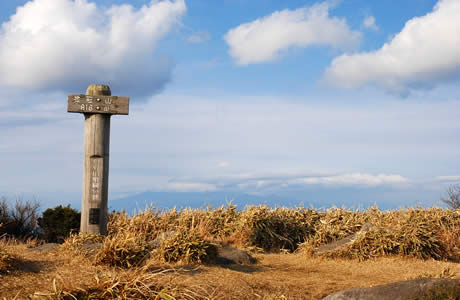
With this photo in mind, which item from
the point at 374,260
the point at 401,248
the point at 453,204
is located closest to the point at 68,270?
the point at 374,260

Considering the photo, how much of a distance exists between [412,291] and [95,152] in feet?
22.4

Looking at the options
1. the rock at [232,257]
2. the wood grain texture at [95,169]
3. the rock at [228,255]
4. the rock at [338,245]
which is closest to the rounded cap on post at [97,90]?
the wood grain texture at [95,169]

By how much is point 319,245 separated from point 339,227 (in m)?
0.77

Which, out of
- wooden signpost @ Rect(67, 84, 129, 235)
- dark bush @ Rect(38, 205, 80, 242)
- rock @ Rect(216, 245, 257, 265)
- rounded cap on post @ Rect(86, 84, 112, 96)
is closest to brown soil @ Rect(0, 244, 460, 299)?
rock @ Rect(216, 245, 257, 265)

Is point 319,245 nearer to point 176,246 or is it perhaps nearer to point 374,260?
point 374,260

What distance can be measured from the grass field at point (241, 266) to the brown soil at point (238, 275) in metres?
0.01

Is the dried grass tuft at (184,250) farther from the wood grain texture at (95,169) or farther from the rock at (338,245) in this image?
the rock at (338,245)

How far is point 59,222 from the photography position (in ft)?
39.7

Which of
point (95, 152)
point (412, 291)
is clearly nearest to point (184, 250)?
point (95, 152)

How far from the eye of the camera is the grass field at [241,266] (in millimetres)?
4926

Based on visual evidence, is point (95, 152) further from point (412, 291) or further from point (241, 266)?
point (412, 291)

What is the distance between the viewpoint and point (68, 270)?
18.4 ft

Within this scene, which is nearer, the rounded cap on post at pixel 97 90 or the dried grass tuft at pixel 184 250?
the dried grass tuft at pixel 184 250

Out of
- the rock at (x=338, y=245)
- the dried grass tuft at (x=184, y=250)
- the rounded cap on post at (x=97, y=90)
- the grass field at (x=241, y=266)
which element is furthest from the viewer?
the rounded cap on post at (x=97, y=90)
